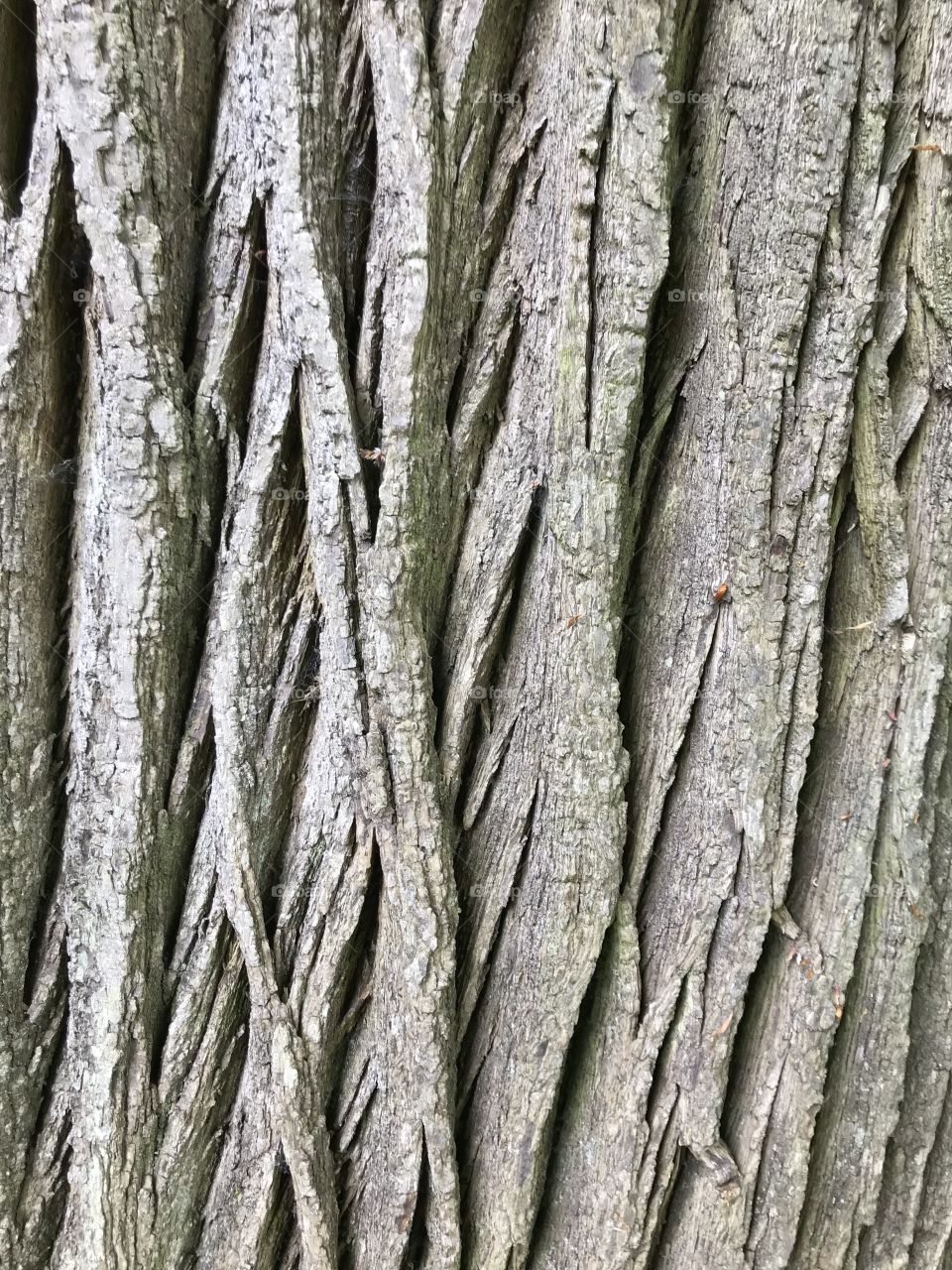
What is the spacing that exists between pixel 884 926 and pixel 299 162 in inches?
86.2

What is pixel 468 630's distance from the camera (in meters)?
1.68

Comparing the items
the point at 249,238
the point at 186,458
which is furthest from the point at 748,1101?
the point at 249,238

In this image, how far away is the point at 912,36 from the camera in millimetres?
1585

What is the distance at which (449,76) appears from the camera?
5.09 ft

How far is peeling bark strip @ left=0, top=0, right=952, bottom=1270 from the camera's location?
1.55 m

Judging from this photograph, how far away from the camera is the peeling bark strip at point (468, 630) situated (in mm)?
1547

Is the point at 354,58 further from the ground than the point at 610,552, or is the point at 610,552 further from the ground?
the point at 354,58

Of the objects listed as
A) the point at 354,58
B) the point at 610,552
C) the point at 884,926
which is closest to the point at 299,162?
the point at 354,58

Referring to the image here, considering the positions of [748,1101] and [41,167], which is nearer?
[41,167]

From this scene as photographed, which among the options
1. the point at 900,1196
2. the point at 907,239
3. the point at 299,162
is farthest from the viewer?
the point at 900,1196

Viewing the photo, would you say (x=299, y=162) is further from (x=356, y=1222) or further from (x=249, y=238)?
(x=356, y=1222)

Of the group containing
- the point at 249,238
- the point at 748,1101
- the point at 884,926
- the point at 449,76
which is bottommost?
the point at 748,1101

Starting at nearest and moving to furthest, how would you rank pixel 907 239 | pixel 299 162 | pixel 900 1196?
pixel 299 162 → pixel 907 239 → pixel 900 1196

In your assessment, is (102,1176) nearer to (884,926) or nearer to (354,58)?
(884,926)
